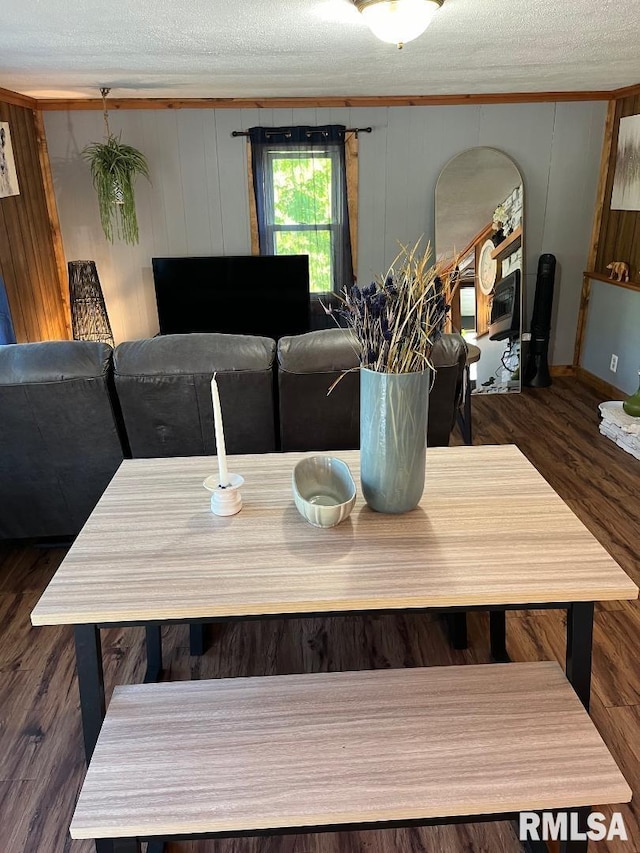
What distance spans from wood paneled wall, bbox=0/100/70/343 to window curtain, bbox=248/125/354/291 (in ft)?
5.08

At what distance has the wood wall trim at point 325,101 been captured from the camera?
4.32 meters

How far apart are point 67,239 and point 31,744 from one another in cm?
395

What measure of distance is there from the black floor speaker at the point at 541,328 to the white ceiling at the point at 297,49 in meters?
1.22

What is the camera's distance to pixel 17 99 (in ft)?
13.1

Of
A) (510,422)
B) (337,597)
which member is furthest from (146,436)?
(510,422)

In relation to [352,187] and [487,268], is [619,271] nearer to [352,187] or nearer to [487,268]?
[487,268]

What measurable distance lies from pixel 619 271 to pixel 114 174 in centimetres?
363

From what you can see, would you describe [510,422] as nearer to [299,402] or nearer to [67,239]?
[299,402]

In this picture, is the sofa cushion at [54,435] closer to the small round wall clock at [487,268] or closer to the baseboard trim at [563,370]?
the small round wall clock at [487,268]

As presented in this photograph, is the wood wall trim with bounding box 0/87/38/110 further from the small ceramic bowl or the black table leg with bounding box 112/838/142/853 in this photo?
the black table leg with bounding box 112/838/142/853

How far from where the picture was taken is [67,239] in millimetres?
4676

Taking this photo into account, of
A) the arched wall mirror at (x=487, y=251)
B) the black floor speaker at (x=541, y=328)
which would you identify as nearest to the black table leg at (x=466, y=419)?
the arched wall mirror at (x=487, y=251)

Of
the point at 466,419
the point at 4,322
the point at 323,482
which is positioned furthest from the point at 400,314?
the point at 4,322

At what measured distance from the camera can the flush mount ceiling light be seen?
2.06 meters
